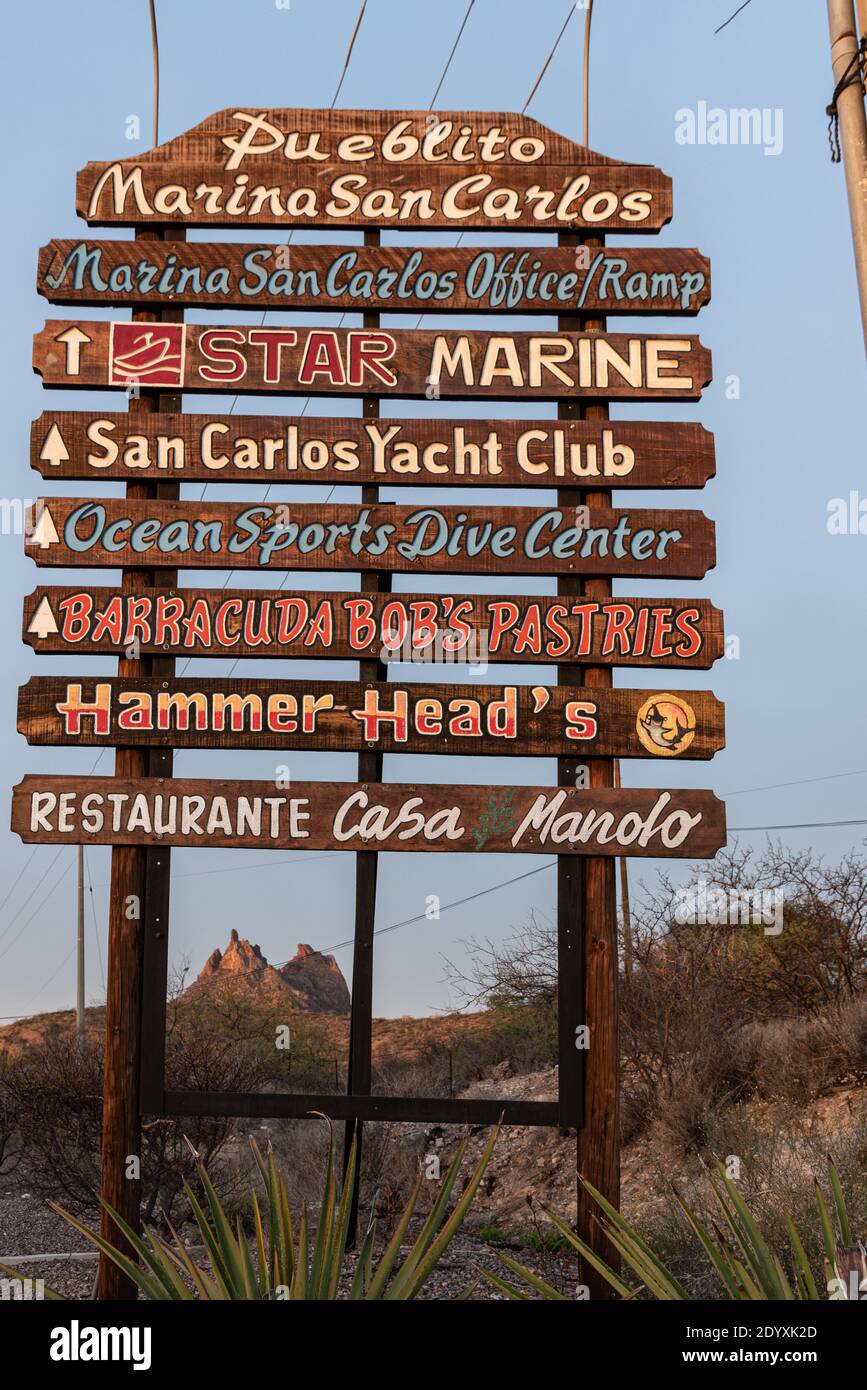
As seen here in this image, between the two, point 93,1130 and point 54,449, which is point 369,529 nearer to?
point 54,449

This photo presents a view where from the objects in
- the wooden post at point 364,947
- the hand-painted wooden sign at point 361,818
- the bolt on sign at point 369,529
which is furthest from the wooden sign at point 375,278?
the hand-painted wooden sign at point 361,818

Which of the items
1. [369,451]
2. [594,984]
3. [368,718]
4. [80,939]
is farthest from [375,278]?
[80,939]

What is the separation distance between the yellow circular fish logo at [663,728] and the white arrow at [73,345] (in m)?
4.42

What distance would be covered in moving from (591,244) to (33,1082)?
9.04 metres

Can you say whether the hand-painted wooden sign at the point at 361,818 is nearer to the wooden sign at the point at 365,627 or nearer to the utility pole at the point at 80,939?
the wooden sign at the point at 365,627

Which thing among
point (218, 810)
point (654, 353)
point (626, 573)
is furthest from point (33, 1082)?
point (654, 353)

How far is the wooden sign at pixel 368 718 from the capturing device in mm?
8352

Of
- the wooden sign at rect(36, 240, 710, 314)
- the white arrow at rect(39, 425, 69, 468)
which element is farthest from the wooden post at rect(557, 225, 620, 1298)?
the white arrow at rect(39, 425, 69, 468)

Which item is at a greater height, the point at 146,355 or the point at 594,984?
the point at 146,355

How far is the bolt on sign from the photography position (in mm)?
8250

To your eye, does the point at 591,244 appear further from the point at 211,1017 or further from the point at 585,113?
the point at 211,1017

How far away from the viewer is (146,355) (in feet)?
29.2

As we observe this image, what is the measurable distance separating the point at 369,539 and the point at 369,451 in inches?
24.3

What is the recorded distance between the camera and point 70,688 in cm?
846
